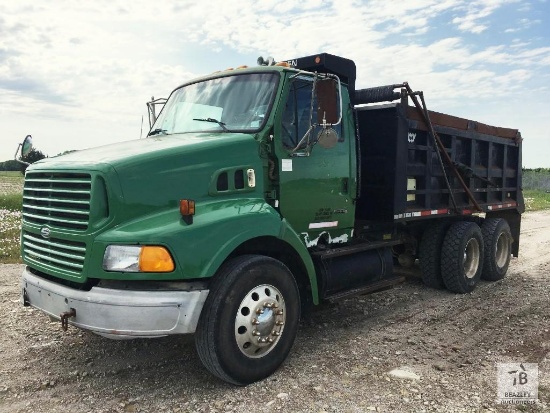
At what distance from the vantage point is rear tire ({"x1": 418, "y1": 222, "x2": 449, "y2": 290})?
7.32 m

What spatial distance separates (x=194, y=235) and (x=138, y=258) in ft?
1.40

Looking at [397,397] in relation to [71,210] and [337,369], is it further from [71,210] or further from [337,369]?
[71,210]

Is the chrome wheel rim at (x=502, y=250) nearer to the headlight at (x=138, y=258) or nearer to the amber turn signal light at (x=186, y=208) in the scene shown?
the amber turn signal light at (x=186, y=208)

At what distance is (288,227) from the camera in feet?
14.6

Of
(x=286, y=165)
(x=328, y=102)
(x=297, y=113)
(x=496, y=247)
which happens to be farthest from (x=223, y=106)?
(x=496, y=247)

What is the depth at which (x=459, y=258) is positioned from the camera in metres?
7.13

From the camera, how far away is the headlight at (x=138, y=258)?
3582 mm

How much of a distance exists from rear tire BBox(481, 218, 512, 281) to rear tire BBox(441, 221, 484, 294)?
1.79 feet

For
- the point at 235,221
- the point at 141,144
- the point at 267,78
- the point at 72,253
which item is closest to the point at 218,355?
the point at 235,221

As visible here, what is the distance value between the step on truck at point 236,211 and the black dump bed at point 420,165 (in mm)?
26

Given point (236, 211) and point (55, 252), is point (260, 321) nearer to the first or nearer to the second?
point (236, 211)

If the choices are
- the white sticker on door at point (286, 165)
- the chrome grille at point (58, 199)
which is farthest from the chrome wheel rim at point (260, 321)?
the chrome grille at point (58, 199)

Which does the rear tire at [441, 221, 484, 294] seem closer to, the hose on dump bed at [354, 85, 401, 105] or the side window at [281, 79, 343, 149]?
the hose on dump bed at [354, 85, 401, 105]

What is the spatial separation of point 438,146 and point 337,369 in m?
3.68
